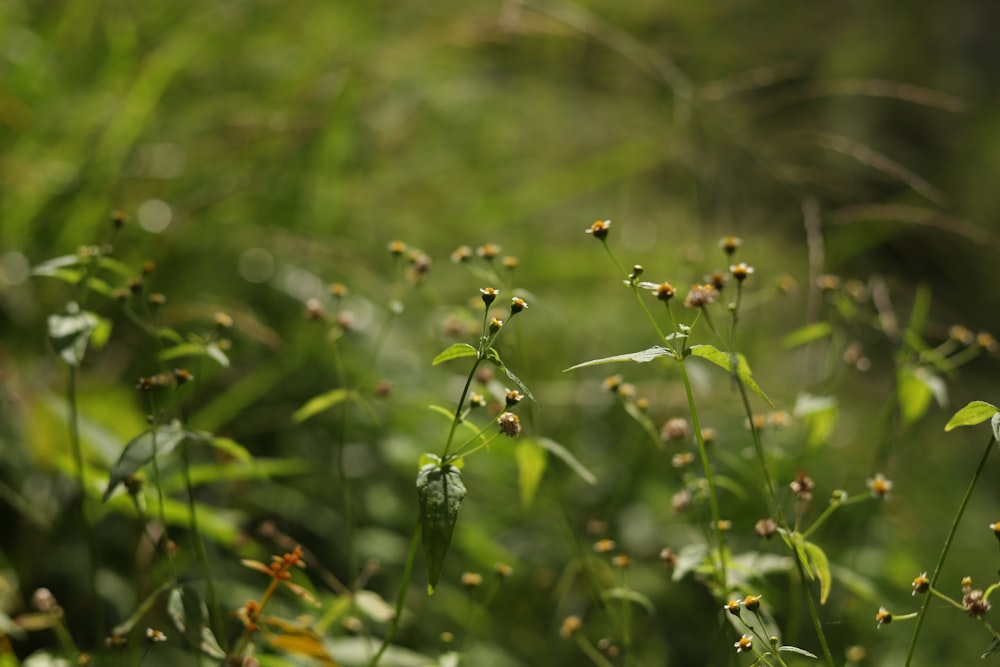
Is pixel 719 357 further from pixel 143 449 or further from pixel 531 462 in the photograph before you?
pixel 143 449

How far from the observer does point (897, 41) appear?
4855 mm

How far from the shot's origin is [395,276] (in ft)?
6.64

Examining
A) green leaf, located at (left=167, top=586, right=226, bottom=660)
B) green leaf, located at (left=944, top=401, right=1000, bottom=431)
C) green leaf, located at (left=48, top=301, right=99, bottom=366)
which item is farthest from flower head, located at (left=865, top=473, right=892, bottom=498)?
green leaf, located at (left=48, top=301, right=99, bottom=366)

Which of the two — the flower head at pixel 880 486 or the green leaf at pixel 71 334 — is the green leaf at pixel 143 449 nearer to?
the green leaf at pixel 71 334

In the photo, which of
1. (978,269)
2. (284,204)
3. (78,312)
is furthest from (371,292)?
(978,269)

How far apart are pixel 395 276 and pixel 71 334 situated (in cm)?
111

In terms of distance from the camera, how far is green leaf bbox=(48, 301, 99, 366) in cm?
92

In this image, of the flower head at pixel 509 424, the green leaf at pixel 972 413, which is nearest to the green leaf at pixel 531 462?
the flower head at pixel 509 424

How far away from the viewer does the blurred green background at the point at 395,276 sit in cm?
142

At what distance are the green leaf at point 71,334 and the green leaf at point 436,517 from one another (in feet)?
1.22

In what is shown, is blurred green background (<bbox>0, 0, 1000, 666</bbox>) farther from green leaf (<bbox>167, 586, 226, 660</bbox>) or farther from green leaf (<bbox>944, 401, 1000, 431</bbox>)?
green leaf (<bbox>944, 401, 1000, 431</bbox>)

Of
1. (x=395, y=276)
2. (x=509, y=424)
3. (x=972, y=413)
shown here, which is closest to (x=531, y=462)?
(x=509, y=424)

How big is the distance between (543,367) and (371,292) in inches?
16.8

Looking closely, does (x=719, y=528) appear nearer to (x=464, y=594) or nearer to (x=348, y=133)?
(x=464, y=594)
